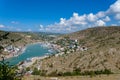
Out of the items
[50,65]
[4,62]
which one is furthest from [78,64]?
[4,62]

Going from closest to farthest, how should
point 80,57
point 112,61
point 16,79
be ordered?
point 16,79
point 112,61
point 80,57

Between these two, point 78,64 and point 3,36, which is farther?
point 78,64

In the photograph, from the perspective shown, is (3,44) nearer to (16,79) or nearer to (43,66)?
(16,79)

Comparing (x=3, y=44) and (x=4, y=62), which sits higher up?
(x=3, y=44)

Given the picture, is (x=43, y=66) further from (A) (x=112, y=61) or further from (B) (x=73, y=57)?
(A) (x=112, y=61)

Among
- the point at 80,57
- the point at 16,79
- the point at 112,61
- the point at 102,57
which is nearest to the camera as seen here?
the point at 16,79

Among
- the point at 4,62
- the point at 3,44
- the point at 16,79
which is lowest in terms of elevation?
the point at 16,79
